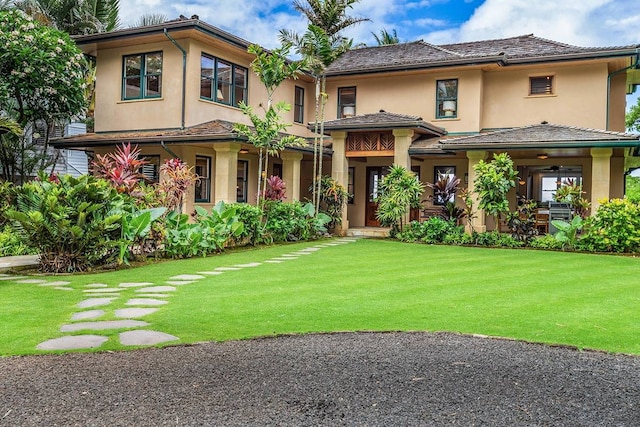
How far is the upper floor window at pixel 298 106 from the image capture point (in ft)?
71.0

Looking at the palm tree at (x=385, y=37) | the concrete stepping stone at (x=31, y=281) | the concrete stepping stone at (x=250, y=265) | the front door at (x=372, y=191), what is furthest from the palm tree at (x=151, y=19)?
the concrete stepping stone at (x=31, y=281)

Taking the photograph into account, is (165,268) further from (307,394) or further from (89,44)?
(89,44)

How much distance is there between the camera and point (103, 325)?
18.5 feet

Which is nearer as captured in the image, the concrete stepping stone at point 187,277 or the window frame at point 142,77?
the concrete stepping stone at point 187,277

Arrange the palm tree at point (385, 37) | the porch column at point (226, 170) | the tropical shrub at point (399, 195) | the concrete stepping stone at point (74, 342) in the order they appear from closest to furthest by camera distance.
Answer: the concrete stepping stone at point (74, 342) → the porch column at point (226, 170) → the tropical shrub at point (399, 195) → the palm tree at point (385, 37)

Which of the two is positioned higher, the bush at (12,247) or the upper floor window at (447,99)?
the upper floor window at (447,99)

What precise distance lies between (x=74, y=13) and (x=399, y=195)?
679 inches

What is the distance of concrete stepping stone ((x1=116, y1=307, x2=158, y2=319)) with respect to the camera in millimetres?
6074

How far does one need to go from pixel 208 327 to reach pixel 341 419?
2.54m

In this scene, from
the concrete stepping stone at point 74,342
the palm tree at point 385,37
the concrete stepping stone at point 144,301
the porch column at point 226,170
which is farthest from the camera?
the palm tree at point 385,37

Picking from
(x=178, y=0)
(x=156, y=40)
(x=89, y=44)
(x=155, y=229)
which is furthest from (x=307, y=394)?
(x=178, y=0)

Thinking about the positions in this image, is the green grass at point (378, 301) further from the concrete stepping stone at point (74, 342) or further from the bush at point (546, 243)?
the bush at point (546, 243)

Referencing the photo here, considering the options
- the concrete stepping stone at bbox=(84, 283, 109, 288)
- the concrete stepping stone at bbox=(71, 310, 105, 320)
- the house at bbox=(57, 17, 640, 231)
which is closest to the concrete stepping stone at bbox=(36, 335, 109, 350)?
the concrete stepping stone at bbox=(71, 310, 105, 320)

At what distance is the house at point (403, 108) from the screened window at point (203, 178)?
37 mm
